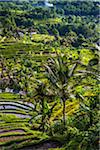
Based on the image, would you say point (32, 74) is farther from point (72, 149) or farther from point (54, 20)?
point (54, 20)

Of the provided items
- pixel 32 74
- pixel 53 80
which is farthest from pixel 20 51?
pixel 53 80

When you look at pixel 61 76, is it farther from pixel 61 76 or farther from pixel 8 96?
pixel 8 96

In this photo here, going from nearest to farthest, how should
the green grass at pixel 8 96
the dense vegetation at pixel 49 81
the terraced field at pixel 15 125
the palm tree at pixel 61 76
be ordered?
the palm tree at pixel 61 76, the dense vegetation at pixel 49 81, the terraced field at pixel 15 125, the green grass at pixel 8 96

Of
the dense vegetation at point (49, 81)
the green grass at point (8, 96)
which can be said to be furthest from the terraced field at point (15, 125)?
the green grass at point (8, 96)

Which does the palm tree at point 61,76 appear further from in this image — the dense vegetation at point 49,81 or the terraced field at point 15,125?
the terraced field at point 15,125

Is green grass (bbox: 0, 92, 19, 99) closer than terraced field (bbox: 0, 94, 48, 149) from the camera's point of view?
No

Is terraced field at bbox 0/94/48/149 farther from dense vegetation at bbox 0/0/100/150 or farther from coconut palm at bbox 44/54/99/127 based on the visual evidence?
coconut palm at bbox 44/54/99/127

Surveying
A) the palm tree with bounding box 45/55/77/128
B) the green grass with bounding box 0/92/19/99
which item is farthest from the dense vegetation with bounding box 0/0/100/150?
the green grass with bounding box 0/92/19/99

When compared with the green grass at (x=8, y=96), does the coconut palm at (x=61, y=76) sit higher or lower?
lower
